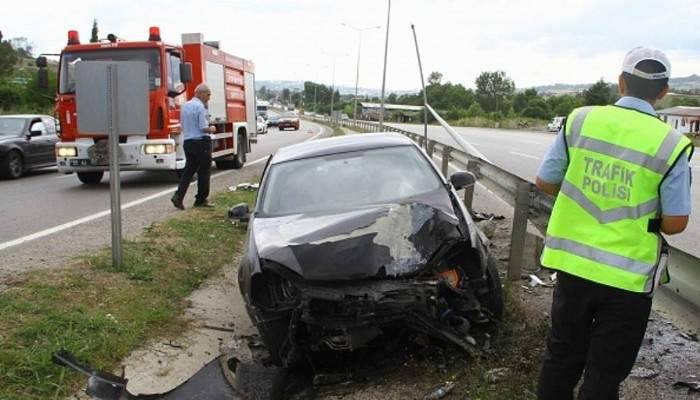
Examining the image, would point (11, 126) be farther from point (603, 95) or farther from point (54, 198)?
point (603, 95)

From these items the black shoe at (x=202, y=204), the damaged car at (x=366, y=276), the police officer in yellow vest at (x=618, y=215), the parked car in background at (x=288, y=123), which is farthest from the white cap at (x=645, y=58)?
the parked car in background at (x=288, y=123)

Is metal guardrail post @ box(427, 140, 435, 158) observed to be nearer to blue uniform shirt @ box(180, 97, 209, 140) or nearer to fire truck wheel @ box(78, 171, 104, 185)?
blue uniform shirt @ box(180, 97, 209, 140)

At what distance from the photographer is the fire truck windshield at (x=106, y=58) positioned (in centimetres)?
1225

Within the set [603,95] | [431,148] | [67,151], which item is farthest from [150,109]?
[603,95]

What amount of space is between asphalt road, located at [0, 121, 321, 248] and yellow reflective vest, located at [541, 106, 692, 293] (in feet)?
20.5

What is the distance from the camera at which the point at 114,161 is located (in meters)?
5.86

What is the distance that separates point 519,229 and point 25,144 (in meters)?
13.3

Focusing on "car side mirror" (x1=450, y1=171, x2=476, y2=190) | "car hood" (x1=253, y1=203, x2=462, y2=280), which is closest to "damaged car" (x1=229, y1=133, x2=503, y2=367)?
"car hood" (x1=253, y1=203, x2=462, y2=280)

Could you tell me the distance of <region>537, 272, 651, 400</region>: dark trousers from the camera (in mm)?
2760

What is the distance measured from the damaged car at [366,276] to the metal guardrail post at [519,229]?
2.64ft

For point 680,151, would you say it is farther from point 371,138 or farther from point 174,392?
point 371,138

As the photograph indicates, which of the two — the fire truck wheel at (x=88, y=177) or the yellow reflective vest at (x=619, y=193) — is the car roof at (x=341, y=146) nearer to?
A: the yellow reflective vest at (x=619, y=193)

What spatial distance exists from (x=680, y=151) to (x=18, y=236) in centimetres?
756

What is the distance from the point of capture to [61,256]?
21.7 ft
